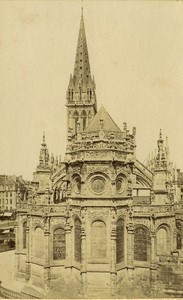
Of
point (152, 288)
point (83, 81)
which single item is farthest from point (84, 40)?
point (152, 288)

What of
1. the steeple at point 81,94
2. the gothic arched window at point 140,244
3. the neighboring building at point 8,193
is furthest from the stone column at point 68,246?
the neighboring building at point 8,193

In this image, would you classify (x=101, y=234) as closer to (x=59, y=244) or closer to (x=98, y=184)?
(x=98, y=184)

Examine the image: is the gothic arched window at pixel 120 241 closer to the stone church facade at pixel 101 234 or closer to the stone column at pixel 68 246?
the stone church facade at pixel 101 234

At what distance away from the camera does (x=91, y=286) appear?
25016 millimetres

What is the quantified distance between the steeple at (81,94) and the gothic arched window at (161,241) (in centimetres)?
2400

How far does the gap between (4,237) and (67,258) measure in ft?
49.6

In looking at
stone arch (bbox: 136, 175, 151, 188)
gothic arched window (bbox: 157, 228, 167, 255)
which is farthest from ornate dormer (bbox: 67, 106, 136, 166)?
gothic arched window (bbox: 157, 228, 167, 255)

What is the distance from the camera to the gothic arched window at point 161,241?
88.9 feet

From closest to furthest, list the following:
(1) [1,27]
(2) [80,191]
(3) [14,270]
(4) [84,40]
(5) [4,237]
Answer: (1) [1,27] → (2) [80,191] → (3) [14,270] → (5) [4,237] → (4) [84,40]

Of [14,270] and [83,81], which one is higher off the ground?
[83,81]

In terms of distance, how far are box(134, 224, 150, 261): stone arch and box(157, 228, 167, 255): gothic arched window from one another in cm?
119

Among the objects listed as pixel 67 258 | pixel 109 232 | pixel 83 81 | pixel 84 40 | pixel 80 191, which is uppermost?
pixel 84 40

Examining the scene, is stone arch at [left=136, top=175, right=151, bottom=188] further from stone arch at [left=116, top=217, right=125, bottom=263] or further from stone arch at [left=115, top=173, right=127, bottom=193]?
stone arch at [left=116, top=217, right=125, bottom=263]

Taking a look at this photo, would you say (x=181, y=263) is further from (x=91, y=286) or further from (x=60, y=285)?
(x=60, y=285)
